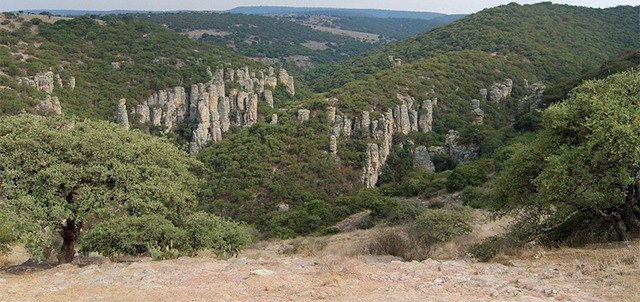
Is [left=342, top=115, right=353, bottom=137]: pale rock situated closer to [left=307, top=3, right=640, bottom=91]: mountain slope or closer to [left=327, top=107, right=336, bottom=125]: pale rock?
[left=327, top=107, right=336, bottom=125]: pale rock

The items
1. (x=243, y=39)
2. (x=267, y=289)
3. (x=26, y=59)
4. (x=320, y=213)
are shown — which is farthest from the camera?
(x=243, y=39)

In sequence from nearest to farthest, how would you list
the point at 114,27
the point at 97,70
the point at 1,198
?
the point at 1,198 < the point at 97,70 < the point at 114,27

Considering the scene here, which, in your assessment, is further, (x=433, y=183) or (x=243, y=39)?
(x=243, y=39)

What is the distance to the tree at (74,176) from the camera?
12414mm

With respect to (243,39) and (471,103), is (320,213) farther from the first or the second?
(243,39)

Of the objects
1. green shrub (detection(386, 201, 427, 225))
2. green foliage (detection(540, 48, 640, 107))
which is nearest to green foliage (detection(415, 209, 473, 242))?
green shrub (detection(386, 201, 427, 225))

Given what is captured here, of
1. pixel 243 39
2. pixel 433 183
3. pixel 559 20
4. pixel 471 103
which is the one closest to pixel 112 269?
pixel 433 183

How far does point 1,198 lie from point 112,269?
3.53m

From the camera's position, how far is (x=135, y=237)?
568 inches

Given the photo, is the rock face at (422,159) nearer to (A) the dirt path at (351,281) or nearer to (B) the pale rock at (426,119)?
(B) the pale rock at (426,119)

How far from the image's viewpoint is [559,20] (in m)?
102

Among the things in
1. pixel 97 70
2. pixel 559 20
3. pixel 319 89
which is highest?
pixel 559 20

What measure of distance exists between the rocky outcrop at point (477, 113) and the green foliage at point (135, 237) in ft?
168

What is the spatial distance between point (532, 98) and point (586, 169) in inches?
2184
